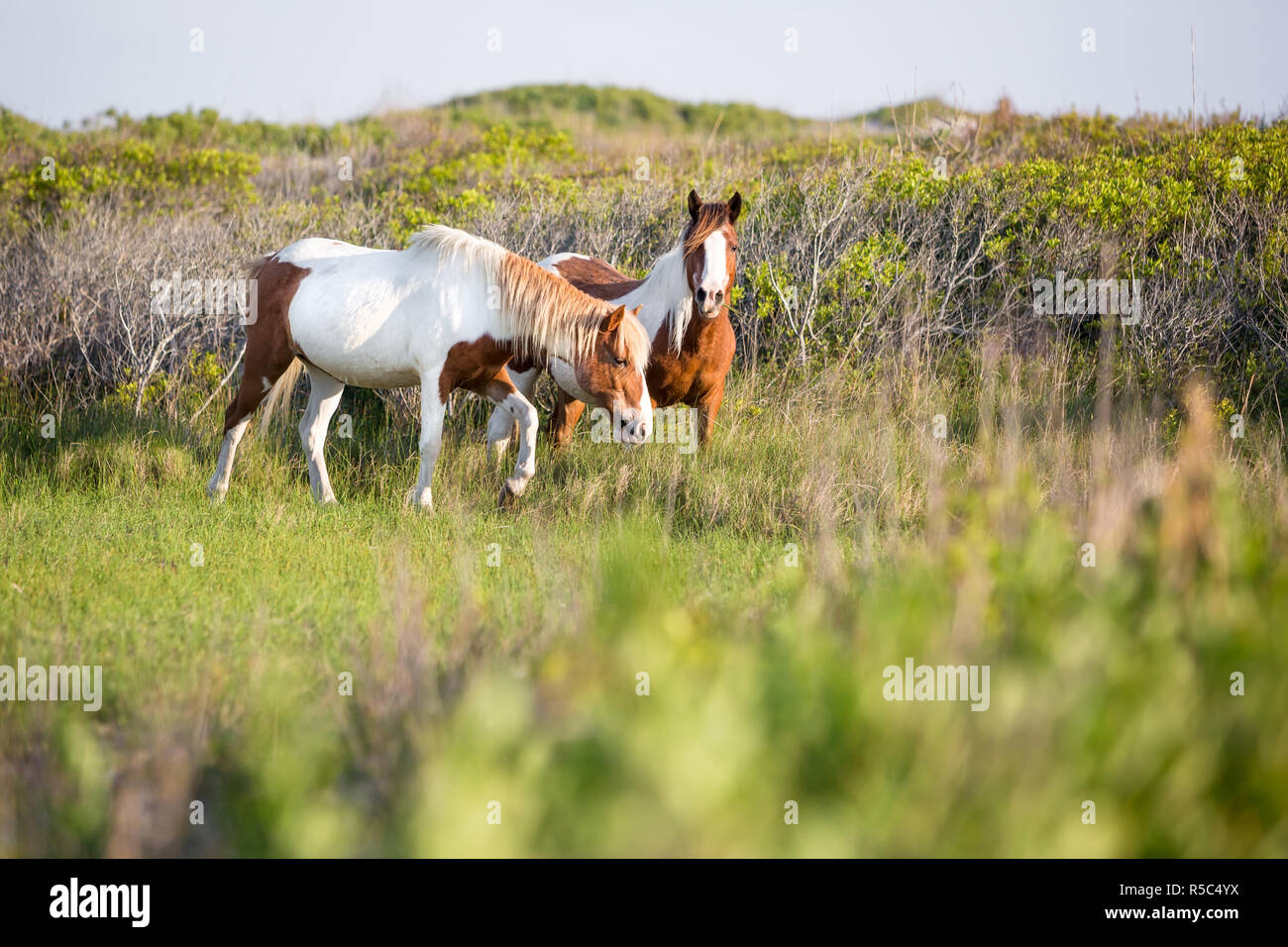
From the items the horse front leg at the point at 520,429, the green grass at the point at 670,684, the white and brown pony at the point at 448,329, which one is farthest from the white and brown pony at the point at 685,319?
the green grass at the point at 670,684

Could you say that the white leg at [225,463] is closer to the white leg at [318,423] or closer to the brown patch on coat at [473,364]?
the white leg at [318,423]

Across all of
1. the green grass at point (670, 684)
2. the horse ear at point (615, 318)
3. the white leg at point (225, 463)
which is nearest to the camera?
the green grass at point (670, 684)

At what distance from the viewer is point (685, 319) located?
6852 mm

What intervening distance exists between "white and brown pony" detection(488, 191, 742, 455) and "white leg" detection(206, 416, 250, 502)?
1833 mm

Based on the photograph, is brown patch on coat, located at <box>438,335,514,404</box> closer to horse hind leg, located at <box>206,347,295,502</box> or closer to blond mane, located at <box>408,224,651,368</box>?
blond mane, located at <box>408,224,651,368</box>

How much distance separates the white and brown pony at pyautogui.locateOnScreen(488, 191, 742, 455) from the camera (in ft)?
21.4

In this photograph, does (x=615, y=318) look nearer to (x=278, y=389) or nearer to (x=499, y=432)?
(x=499, y=432)

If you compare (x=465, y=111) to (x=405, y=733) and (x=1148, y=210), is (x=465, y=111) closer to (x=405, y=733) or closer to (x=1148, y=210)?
(x=1148, y=210)

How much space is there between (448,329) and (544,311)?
2.13ft

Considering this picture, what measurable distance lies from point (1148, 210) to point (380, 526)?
339 inches

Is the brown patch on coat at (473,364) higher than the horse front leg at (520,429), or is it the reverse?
the brown patch on coat at (473,364)

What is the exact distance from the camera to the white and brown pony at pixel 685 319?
256 inches

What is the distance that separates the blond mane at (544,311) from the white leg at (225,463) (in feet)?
6.72
